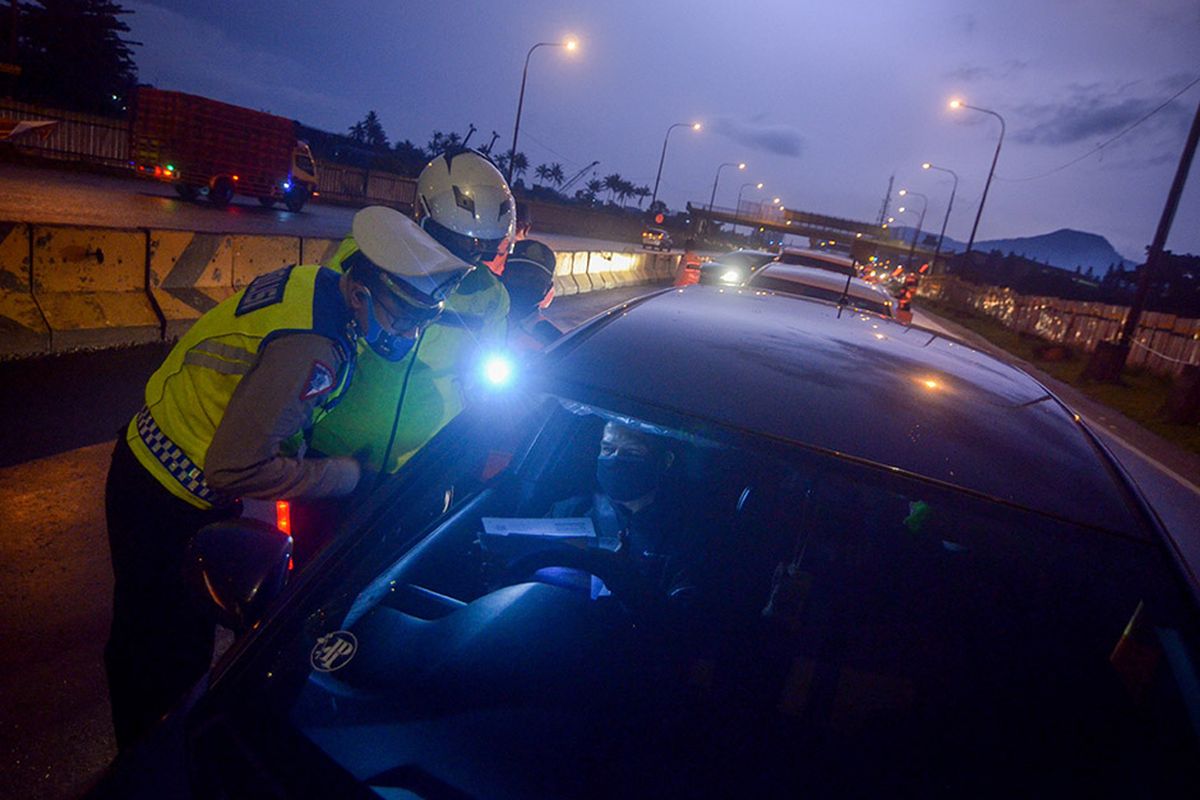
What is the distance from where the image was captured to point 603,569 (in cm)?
200

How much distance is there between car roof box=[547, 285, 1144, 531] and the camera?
175 cm

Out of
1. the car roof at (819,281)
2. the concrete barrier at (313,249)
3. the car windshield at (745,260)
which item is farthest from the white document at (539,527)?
the car windshield at (745,260)

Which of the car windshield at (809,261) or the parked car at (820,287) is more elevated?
the car windshield at (809,261)

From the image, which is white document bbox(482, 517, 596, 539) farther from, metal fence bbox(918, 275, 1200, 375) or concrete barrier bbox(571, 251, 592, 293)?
concrete barrier bbox(571, 251, 592, 293)

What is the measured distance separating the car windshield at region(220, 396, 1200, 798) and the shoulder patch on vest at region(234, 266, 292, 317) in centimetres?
57

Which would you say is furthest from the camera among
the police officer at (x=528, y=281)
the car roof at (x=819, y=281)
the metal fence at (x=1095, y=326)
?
the metal fence at (x=1095, y=326)

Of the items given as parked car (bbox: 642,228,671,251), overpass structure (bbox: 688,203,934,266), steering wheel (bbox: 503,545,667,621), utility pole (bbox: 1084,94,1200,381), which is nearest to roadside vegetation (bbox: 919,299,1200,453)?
utility pole (bbox: 1084,94,1200,381)

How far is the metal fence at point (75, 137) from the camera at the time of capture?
25.7 m

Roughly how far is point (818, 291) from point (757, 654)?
7.62m

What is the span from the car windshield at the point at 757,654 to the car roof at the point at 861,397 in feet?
0.25

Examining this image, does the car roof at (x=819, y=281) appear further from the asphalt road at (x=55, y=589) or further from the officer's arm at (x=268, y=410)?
the officer's arm at (x=268, y=410)

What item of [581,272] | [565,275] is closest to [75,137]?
[581,272]

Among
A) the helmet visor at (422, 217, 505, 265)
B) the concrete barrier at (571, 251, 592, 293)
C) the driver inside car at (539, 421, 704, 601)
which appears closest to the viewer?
the driver inside car at (539, 421, 704, 601)

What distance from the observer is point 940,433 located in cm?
189
